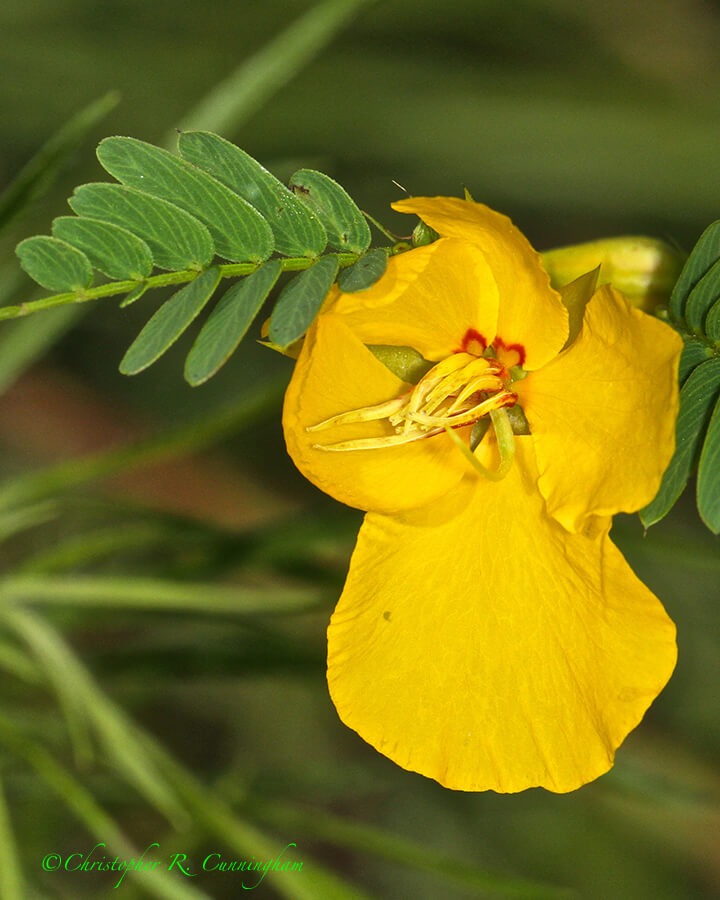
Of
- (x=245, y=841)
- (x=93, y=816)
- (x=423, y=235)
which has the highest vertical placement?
(x=423, y=235)

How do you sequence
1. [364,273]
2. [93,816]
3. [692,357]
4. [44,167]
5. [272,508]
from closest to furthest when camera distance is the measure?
[364,273] → [692,357] → [44,167] → [93,816] → [272,508]

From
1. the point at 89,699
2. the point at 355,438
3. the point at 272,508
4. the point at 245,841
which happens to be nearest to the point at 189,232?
the point at 355,438

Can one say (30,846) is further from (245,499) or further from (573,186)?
(573,186)

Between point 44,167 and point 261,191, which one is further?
point 44,167

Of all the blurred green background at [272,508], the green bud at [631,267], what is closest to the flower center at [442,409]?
the green bud at [631,267]

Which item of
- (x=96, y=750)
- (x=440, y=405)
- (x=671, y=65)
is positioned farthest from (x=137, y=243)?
(x=671, y=65)

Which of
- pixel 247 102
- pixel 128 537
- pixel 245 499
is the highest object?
pixel 247 102

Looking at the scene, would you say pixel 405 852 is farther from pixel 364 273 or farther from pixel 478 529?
pixel 364 273

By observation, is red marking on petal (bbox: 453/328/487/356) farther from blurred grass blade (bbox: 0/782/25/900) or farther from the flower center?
blurred grass blade (bbox: 0/782/25/900)
